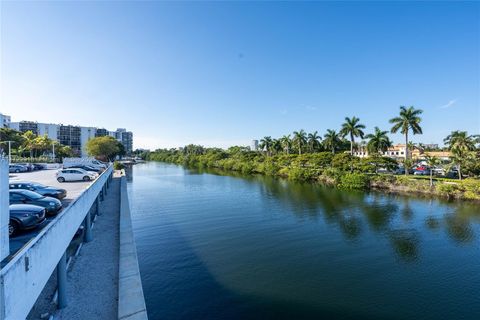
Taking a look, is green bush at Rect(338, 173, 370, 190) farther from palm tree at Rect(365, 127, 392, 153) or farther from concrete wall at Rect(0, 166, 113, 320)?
concrete wall at Rect(0, 166, 113, 320)

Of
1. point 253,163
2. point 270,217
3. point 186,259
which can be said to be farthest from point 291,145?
point 186,259

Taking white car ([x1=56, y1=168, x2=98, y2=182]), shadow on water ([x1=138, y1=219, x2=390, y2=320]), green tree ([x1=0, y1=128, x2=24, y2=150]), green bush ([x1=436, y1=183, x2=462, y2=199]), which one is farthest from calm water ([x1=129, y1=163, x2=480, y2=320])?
green tree ([x1=0, y1=128, x2=24, y2=150])

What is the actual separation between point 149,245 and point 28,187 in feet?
27.3

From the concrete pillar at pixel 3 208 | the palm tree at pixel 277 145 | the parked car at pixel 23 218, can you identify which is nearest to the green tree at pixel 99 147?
the palm tree at pixel 277 145

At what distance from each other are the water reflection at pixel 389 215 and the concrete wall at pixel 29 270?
58.0 feet

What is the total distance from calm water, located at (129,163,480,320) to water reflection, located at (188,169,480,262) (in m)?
0.11

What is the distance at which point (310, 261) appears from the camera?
15.8 m

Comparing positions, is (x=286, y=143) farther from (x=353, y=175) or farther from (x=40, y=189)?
(x=40, y=189)

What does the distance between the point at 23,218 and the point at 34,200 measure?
11.3 feet

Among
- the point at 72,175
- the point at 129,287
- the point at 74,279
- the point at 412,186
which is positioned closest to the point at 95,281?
the point at 74,279

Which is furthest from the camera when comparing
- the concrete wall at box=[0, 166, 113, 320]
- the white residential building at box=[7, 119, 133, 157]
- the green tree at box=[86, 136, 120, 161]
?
the white residential building at box=[7, 119, 133, 157]

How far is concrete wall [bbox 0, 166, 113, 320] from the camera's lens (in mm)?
4328

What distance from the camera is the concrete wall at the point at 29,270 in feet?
14.2

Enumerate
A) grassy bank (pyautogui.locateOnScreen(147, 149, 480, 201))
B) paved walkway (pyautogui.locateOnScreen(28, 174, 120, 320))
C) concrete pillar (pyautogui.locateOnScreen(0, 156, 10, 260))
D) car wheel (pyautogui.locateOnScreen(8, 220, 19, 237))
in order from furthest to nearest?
grassy bank (pyautogui.locateOnScreen(147, 149, 480, 201)) → car wheel (pyautogui.locateOnScreen(8, 220, 19, 237)) → paved walkway (pyautogui.locateOnScreen(28, 174, 120, 320)) → concrete pillar (pyautogui.locateOnScreen(0, 156, 10, 260))
